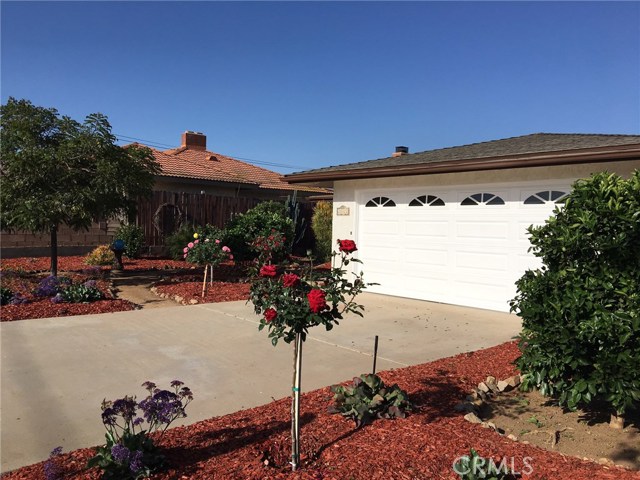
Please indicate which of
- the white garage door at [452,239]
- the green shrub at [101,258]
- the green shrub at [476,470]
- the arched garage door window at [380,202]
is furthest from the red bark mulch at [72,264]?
the green shrub at [476,470]

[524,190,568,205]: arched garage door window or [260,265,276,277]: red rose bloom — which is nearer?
[260,265,276,277]: red rose bloom

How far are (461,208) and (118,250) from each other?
8523 mm

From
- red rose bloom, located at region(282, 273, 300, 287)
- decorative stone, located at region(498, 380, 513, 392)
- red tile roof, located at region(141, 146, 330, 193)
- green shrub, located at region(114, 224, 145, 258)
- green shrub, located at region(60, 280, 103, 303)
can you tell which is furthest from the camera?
red tile roof, located at region(141, 146, 330, 193)

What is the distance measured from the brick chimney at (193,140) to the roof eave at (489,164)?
16.7 metres

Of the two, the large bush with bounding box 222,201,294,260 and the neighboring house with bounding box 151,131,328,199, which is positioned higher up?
the neighboring house with bounding box 151,131,328,199

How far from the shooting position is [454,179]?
29.8 feet

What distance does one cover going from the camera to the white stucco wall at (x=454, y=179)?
738 cm

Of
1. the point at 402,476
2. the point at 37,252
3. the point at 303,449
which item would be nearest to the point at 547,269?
the point at 402,476

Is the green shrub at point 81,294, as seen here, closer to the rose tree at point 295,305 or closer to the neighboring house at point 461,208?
the neighboring house at point 461,208

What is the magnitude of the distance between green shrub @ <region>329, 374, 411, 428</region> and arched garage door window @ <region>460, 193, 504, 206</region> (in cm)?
560

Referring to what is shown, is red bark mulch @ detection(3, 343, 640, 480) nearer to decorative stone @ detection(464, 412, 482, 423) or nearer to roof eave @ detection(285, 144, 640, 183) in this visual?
decorative stone @ detection(464, 412, 482, 423)

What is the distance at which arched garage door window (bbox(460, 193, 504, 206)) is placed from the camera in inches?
337

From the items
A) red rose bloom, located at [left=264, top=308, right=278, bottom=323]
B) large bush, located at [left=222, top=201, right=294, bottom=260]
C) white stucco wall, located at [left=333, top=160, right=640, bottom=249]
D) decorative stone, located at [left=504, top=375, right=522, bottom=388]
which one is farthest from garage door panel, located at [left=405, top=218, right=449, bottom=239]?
red rose bloom, located at [left=264, top=308, right=278, bottom=323]

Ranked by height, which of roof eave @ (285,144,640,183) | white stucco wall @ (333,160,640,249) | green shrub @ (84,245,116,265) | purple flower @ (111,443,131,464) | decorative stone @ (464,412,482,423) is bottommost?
decorative stone @ (464,412,482,423)
